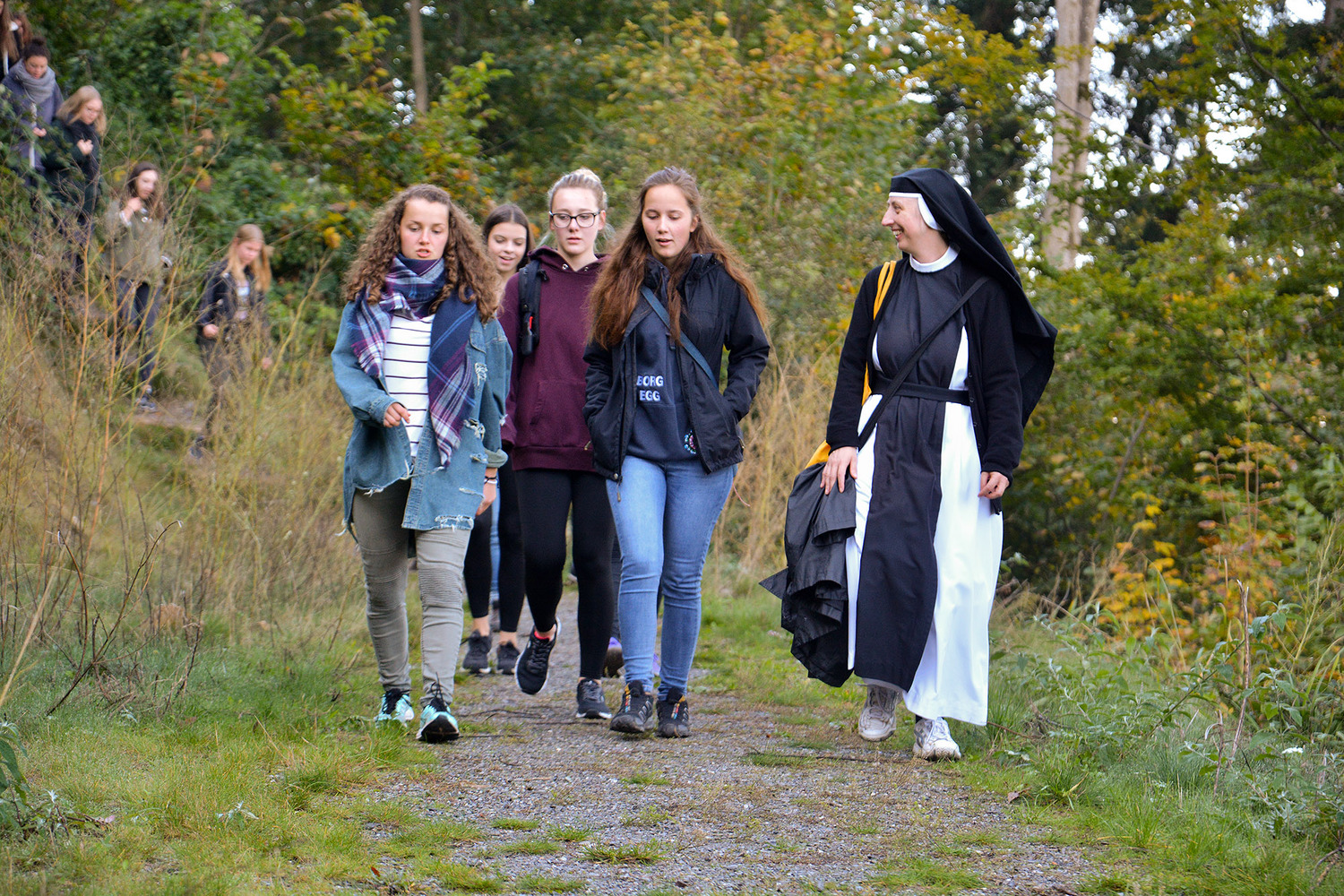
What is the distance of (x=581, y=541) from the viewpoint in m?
5.35

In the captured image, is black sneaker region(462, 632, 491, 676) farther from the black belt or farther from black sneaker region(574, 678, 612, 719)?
the black belt

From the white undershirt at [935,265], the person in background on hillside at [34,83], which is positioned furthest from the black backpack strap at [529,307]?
the person in background on hillside at [34,83]

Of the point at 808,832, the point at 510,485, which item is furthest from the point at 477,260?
the point at 808,832

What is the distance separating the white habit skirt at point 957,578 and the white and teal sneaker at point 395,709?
163 cm

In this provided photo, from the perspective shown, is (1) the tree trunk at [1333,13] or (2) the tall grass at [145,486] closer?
(2) the tall grass at [145,486]

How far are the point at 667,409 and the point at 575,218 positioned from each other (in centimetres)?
109

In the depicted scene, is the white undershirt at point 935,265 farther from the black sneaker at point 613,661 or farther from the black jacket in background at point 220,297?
the black jacket in background at point 220,297

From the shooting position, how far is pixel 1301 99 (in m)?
8.72

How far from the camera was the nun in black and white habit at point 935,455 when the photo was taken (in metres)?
4.69

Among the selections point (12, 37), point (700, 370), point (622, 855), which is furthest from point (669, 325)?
point (12, 37)

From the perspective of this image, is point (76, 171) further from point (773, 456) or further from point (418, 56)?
point (418, 56)

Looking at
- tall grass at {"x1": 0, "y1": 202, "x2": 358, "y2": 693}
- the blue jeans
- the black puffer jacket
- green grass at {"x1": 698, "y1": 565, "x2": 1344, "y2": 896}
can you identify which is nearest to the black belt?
the black puffer jacket

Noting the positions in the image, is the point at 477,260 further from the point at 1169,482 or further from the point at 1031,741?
the point at 1169,482

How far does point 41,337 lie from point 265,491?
1.60 meters
